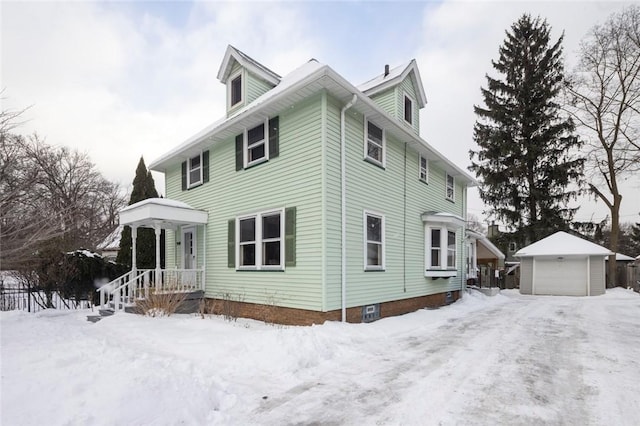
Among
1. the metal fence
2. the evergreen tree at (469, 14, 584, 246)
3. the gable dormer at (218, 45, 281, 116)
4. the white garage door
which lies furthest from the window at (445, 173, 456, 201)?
the metal fence

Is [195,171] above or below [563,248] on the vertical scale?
above

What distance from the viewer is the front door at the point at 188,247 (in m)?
12.5

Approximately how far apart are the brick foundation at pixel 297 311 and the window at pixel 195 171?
4.14 meters

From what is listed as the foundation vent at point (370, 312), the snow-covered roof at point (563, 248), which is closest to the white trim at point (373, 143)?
the foundation vent at point (370, 312)

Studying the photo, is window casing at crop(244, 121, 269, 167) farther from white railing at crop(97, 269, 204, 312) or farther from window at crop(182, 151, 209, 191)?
white railing at crop(97, 269, 204, 312)

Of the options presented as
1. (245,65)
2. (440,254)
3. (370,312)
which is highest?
(245,65)

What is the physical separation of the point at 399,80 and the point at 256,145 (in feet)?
17.4

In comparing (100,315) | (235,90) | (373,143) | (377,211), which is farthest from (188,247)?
(373,143)

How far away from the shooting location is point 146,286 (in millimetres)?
9945

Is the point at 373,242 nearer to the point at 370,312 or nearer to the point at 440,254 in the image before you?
the point at 370,312

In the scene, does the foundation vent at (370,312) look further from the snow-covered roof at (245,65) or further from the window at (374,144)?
the snow-covered roof at (245,65)

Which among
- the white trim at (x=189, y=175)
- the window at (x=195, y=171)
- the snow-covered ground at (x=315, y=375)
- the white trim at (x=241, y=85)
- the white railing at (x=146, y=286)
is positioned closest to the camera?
the snow-covered ground at (x=315, y=375)

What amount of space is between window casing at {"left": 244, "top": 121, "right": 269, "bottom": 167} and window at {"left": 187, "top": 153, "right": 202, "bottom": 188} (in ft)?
9.37

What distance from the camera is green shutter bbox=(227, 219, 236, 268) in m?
10.4
